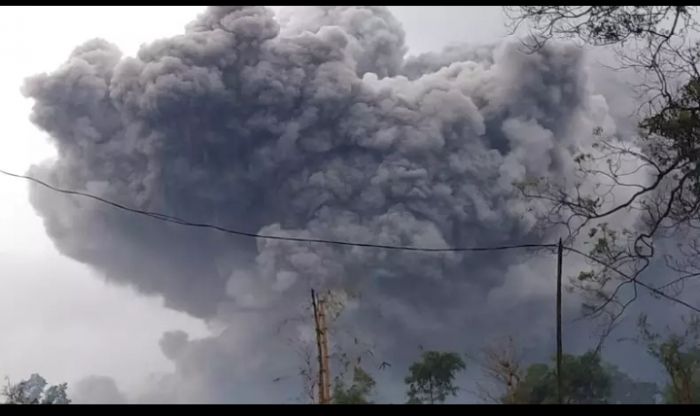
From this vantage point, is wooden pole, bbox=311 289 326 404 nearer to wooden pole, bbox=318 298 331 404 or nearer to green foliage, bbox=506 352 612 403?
wooden pole, bbox=318 298 331 404

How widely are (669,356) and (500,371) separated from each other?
307 centimetres

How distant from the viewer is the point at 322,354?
11.2 m

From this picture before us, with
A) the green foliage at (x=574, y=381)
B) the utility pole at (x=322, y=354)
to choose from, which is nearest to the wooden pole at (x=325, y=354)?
the utility pole at (x=322, y=354)

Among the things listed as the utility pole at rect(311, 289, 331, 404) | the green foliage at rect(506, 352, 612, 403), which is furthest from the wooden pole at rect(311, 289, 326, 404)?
the green foliage at rect(506, 352, 612, 403)

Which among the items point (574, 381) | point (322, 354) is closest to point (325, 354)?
point (322, 354)

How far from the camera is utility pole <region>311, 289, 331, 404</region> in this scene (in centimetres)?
1094

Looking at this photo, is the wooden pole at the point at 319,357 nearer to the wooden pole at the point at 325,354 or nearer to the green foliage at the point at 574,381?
the wooden pole at the point at 325,354

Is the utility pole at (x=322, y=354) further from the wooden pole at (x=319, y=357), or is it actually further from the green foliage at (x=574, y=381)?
the green foliage at (x=574, y=381)

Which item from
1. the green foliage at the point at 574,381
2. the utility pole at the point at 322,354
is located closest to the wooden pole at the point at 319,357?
the utility pole at the point at 322,354

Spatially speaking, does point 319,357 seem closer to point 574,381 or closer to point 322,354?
point 322,354

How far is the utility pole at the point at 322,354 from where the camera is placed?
35.9 ft

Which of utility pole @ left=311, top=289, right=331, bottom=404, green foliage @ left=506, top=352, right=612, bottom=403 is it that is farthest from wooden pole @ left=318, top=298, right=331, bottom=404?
green foliage @ left=506, top=352, right=612, bottom=403
